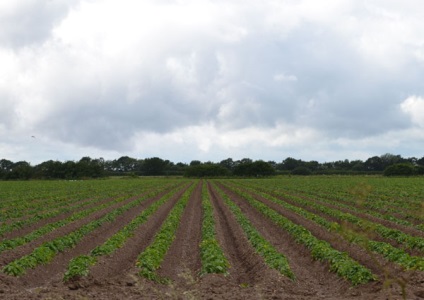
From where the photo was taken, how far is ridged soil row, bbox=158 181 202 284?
12353 mm

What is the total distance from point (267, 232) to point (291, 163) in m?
169

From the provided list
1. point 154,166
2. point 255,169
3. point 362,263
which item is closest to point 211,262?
point 362,263

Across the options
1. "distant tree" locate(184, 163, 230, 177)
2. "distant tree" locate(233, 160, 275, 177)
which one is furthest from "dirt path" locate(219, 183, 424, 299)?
"distant tree" locate(184, 163, 230, 177)

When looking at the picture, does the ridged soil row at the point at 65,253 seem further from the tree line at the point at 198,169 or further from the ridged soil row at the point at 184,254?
the tree line at the point at 198,169

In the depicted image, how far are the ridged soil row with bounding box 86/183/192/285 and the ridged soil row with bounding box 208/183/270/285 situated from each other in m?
2.84

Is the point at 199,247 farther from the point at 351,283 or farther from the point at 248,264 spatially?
the point at 351,283

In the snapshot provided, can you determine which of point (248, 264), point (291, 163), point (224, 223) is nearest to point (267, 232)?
point (224, 223)

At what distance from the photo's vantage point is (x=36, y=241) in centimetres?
1709

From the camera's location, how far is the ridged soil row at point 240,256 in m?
11.8

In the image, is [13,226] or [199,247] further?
[13,226]

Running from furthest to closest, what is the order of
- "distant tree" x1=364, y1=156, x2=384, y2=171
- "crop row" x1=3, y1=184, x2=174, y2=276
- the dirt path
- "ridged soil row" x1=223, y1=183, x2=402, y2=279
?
"distant tree" x1=364, y1=156, x2=384, y2=171, "crop row" x1=3, y1=184, x2=174, y2=276, "ridged soil row" x1=223, y1=183, x2=402, y2=279, the dirt path

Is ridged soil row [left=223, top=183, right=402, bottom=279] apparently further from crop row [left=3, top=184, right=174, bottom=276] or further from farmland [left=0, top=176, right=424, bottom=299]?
crop row [left=3, top=184, right=174, bottom=276]

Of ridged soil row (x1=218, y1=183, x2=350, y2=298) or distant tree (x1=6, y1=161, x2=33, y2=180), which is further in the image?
distant tree (x1=6, y1=161, x2=33, y2=180)

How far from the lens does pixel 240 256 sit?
15.0 m
